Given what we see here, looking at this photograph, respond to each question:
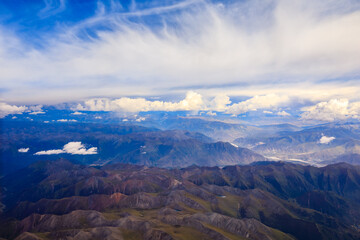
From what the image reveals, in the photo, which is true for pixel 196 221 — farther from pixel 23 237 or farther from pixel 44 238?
pixel 23 237

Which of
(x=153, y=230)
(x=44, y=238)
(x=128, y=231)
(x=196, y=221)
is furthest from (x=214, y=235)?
(x=44, y=238)

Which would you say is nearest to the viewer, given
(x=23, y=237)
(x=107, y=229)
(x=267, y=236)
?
(x=23, y=237)

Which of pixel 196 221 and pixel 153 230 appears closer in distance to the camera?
pixel 153 230

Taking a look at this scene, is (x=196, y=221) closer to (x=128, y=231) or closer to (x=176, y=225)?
(x=176, y=225)

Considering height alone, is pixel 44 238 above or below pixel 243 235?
above

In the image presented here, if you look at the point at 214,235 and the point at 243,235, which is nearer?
the point at 214,235

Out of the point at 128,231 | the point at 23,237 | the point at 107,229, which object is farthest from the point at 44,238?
the point at 128,231

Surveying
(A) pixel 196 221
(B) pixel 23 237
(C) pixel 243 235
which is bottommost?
(C) pixel 243 235

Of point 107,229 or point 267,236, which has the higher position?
point 107,229

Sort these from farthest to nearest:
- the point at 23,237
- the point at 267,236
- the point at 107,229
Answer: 1. the point at 267,236
2. the point at 107,229
3. the point at 23,237
